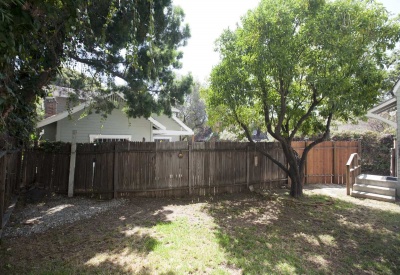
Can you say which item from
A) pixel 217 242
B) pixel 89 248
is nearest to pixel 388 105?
pixel 217 242

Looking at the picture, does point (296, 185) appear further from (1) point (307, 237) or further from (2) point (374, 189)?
(1) point (307, 237)

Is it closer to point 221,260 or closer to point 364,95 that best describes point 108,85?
point 221,260

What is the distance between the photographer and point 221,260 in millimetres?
3934

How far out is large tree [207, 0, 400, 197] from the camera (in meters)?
6.40

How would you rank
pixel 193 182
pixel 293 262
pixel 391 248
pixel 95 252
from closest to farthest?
pixel 293 262 → pixel 95 252 → pixel 391 248 → pixel 193 182

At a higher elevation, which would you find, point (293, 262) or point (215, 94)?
→ point (215, 94)

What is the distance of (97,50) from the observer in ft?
Answer: 24.3

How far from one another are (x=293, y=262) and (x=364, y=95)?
5251mm

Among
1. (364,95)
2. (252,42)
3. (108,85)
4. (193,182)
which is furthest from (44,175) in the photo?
(364,95)

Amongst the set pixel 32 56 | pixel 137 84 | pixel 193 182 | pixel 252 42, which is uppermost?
pixel 252 42

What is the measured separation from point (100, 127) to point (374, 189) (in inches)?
464

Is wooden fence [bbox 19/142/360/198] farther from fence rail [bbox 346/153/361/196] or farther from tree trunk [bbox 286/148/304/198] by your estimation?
fence rail [bbox 346/153/361/196]

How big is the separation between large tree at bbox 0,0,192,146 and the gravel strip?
2.16 metres

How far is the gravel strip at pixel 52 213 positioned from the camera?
5254 mm
